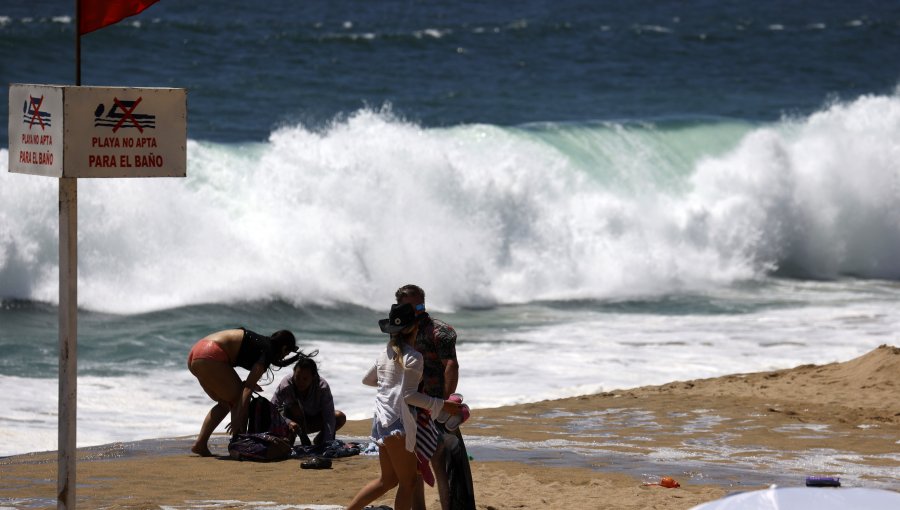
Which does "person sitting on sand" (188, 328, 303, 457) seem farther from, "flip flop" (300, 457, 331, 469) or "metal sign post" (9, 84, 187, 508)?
"metal sign post" (9, 84, 187, 508)

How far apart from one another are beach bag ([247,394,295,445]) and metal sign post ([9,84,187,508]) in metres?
3.44

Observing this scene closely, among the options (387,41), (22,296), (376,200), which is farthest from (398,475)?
(387,41)

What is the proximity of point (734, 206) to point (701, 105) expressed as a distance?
1148cm

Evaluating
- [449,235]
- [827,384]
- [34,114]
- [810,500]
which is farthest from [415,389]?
[449,235]

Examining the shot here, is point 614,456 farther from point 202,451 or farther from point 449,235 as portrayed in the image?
point 449,235

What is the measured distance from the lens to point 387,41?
39.4 meters

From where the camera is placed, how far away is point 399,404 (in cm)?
745

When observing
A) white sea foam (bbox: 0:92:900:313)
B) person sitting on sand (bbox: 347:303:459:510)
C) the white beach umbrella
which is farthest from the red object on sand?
white sea foam (bbox: 0:92:900:313)

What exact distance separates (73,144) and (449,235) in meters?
14.4

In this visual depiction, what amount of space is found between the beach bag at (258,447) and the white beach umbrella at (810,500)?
510 centimetres

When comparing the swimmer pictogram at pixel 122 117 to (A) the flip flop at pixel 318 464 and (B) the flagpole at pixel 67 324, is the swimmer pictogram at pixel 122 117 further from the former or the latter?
(A) the flip flop at pixel 318 464

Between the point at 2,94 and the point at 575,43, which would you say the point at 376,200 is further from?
the point at 575,43

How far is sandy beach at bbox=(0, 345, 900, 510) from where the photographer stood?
897 centimetres

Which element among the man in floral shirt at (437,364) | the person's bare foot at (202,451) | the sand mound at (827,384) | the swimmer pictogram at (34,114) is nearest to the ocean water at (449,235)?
the sand mound at (827,384)
